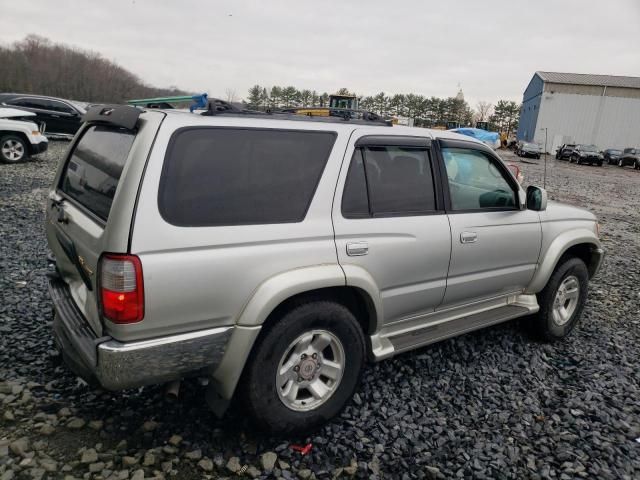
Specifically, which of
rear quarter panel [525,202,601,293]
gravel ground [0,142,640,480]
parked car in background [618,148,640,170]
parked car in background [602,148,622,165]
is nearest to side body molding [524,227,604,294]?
rear quarter panel [525,202,601,293]

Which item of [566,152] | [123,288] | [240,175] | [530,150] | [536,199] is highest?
[566,152]

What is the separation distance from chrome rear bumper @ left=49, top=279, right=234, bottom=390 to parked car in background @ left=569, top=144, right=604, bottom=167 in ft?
125

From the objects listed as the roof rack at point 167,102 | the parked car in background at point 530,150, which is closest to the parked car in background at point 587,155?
the parked car in background at point 530,150

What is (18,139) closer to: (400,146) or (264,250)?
(400,146)

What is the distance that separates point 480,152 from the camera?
12.1 feet

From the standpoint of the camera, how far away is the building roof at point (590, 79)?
48.2m

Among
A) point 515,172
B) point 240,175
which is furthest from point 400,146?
point 515,172

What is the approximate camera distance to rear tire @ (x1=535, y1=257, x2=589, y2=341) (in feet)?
13.6

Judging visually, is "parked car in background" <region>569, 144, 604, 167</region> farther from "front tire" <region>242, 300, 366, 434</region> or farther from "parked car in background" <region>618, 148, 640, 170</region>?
"front tire" <region>242, 300, 366, 434</region>

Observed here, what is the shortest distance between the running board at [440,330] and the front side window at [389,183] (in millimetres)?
835

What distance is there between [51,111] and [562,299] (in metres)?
17.3

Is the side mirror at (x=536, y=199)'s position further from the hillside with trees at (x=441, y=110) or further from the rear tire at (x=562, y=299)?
the hillside with trees at (x=441, y=110)

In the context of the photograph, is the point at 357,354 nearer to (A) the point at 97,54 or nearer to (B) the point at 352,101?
(B) the point at 352,101

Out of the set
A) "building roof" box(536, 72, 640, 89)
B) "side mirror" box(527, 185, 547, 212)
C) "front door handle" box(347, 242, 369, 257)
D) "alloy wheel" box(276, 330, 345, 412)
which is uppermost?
"building roof" box(536, 72, 640, 89)
